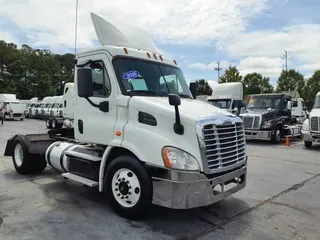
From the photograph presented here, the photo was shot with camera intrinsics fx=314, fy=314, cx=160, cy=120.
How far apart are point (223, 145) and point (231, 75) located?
4893cm

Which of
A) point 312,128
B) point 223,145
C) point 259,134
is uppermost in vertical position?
point 223,145

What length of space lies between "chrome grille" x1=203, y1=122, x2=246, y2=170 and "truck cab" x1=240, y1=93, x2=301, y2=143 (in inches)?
421

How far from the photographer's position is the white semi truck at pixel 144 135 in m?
4.15

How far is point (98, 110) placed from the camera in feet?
17.0

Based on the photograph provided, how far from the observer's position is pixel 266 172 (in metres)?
8.36

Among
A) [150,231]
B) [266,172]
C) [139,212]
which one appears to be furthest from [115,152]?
[266,172]

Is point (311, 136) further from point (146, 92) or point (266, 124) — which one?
point (146, 92)

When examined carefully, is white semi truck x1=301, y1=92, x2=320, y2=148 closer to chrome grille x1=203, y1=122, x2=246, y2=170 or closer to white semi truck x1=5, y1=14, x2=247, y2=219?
white semi truck x1=5, y1=14, x2=247, y2=219

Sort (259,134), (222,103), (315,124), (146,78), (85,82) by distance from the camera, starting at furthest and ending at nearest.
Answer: (222,103) → (259,134) → (315,124) → (146,78) → (85,82)

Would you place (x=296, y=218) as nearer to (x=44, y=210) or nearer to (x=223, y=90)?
(x=44, y=210)

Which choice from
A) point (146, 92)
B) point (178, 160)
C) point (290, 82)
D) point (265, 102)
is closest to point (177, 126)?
point (178, 160)

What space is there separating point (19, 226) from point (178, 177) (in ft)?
7.60

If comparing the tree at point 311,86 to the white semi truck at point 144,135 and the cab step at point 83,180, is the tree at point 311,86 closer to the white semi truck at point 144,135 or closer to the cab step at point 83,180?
the white semi truck at point 144,135

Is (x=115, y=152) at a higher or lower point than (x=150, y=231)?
higher
